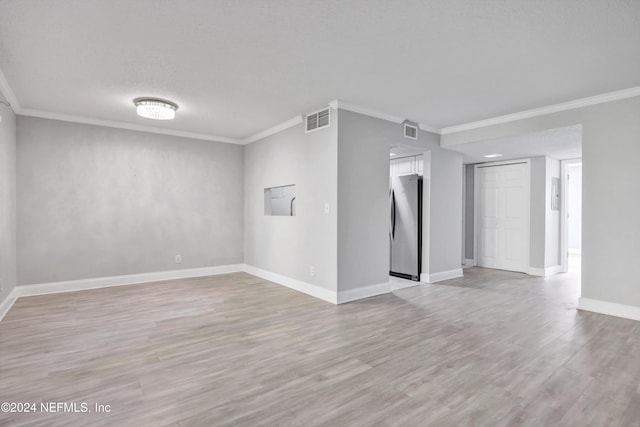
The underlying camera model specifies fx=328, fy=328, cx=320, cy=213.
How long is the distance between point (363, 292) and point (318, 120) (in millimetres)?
2421

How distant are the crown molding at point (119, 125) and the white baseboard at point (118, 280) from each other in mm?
2401

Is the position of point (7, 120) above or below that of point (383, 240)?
above

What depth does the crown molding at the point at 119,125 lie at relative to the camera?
4.66 m

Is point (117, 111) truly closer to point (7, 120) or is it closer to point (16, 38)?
point (7, 120)

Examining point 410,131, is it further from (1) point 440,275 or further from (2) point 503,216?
(2) point 503,216

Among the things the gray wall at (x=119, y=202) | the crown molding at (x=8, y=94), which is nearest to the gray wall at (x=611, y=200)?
the gray wall at (x=119, y=202)

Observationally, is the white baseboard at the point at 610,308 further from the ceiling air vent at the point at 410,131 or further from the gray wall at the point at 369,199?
the ceiling air vent at the point at 410,131

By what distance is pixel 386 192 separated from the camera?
15.6ft

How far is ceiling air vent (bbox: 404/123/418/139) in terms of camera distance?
197 inches

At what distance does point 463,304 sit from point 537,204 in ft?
11.1

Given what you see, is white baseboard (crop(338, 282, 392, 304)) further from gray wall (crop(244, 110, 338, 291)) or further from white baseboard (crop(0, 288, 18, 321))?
white baseboard (crop(0, 288, 18, 321))

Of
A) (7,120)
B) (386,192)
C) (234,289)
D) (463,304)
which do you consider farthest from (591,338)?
(7,120)

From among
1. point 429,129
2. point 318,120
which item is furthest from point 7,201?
point 429,129

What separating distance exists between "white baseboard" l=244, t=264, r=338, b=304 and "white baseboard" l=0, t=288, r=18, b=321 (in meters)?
3.33
